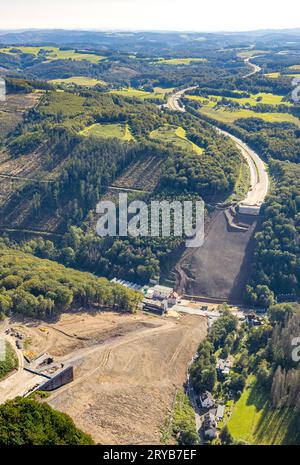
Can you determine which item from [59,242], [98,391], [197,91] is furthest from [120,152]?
[197,91]

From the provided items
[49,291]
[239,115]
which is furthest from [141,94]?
[49,291]

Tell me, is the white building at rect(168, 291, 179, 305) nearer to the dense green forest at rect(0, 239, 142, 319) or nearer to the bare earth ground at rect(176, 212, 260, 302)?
the bare earth ground at rect(176, 212, 260, 302)

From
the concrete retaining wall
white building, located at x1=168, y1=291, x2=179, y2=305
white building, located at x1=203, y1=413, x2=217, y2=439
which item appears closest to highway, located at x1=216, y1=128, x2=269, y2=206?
white building, located at x1=168, y1=291, x2=179, y2=305

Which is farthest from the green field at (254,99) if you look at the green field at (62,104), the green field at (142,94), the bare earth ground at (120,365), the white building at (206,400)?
the white building at (206,400)

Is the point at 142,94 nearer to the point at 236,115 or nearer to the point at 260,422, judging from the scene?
the point at 236,115

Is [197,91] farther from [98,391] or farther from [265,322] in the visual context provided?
[98,391]

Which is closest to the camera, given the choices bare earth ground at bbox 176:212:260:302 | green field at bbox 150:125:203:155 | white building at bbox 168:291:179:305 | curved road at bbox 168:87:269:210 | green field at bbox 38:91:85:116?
white building at bbox 168:291:179:305

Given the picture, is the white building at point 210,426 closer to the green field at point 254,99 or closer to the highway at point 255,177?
the highway at point 255,177
